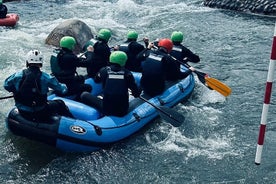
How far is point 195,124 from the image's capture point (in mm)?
8461

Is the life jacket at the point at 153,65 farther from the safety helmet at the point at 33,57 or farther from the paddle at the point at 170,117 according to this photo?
the safety helmet at the point at 33,57

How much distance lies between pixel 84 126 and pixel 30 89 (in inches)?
42.6

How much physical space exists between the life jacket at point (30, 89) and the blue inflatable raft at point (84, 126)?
1.18ft

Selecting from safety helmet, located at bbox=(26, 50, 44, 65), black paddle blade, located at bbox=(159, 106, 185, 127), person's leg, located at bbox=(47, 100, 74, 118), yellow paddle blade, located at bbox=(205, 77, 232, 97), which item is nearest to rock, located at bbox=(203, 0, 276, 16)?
yellow paddle blade, located at bbox=(205, 77, 232, 97)

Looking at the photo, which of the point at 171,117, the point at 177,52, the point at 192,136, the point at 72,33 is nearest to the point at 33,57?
the point at 171,117

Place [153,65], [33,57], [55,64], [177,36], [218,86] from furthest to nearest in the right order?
[177,36] < [218,86] < [153,65] < [55,64] < [33,57]

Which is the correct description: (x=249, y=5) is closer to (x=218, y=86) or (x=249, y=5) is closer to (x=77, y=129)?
(x=218, y=86)

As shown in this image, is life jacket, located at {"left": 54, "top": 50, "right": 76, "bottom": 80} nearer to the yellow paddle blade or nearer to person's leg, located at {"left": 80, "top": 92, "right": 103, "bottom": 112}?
person's leg, located at {"left": 80, "top": 92, "right": 103, "bottom": 112}

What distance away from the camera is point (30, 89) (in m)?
6.59

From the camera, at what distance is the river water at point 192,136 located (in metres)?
6.79

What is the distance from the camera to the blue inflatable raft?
6848mm

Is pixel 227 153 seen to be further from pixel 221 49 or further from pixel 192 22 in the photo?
pixel 192 22

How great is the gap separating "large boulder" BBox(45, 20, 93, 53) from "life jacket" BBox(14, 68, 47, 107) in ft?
19.4

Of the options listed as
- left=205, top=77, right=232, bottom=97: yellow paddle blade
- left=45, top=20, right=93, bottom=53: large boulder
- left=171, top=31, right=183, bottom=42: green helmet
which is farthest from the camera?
left=45, top=20, right=93, bottom=53: large boulder
